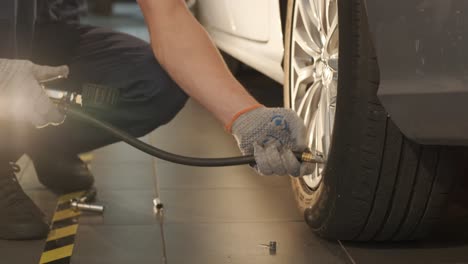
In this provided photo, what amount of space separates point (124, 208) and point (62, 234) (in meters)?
0.33

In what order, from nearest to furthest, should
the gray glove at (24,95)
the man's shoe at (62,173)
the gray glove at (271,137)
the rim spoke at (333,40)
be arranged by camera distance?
the gray glove at (271,137), the gray glove at (24,95), the rim spoke at (333,40), the man's shoe at (62,173)

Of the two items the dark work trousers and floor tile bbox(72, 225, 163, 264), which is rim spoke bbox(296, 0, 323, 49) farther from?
floor tile bbox(72, 225, 163, 264)

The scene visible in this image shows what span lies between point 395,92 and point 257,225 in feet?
3.08

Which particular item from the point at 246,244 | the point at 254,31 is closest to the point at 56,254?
the point at 246,244

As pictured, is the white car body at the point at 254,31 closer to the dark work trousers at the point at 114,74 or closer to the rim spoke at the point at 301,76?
the rim spoke at the point at 301,76

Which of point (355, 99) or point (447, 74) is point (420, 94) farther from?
point (355, 99)

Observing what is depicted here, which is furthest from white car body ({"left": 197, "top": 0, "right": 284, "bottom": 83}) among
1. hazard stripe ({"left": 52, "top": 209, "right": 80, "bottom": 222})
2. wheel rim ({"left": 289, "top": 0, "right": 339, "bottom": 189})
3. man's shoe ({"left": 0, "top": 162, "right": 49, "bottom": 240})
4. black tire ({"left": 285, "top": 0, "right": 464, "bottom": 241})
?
man's shoe ({"left": 0, "top": 162, "right": 49, "bottom": 240})

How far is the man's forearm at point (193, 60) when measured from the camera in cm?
214

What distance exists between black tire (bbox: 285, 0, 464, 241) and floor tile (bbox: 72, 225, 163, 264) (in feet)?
1.66

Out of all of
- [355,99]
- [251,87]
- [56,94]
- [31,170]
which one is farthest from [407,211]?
[251,87]

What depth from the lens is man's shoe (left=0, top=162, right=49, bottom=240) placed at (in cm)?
275

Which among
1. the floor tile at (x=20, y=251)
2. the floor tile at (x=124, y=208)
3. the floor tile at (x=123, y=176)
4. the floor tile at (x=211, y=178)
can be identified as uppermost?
the floor tile at (x=20, y=251)

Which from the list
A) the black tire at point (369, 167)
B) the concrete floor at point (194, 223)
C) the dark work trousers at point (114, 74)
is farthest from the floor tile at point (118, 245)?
the black tire at point (369, 167)

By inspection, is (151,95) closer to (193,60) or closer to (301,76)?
(301,76)
